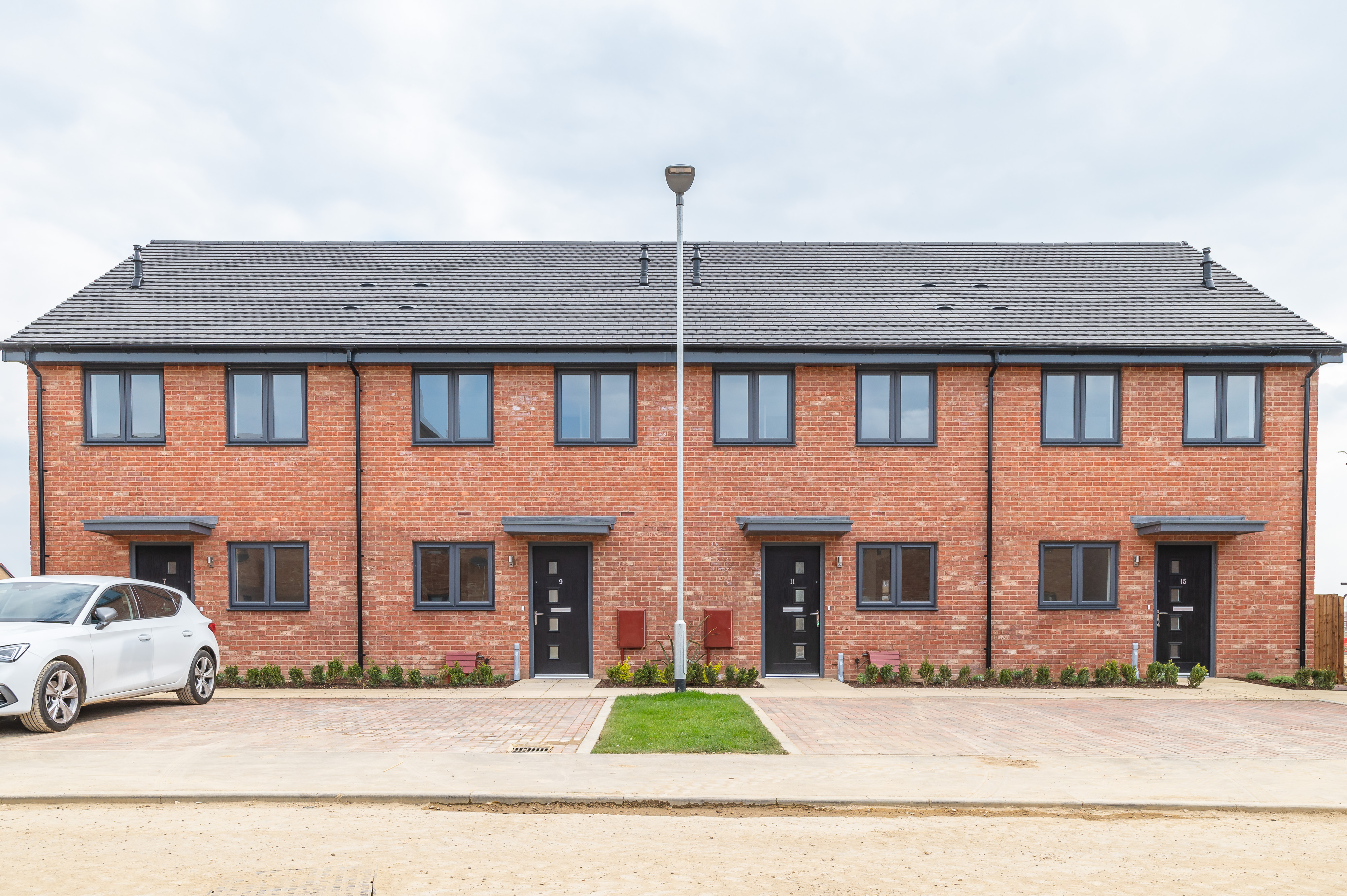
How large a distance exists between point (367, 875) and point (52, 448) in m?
13.1

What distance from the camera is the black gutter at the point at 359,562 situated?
14.8 metres

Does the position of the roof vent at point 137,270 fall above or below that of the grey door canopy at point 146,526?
above

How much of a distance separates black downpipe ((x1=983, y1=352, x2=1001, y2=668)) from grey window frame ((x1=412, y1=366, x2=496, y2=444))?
8.51 meters

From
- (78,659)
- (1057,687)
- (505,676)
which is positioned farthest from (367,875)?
(1057,687)

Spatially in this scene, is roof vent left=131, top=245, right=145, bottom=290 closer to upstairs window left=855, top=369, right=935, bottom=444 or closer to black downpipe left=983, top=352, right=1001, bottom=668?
upstairs window left=855, top=369, right=935, bottom=444

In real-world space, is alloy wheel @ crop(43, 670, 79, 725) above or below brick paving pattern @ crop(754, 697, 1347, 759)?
above

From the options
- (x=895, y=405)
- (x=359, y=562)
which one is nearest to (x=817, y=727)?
(x=895, y=405)

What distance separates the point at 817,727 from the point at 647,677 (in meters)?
4.17

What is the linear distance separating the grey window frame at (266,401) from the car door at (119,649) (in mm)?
4487

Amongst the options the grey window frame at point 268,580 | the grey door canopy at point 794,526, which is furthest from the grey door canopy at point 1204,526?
the grey window frame at point 268,580

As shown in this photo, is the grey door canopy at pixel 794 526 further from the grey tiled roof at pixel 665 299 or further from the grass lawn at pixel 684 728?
the grass lawn at pixel 684 728

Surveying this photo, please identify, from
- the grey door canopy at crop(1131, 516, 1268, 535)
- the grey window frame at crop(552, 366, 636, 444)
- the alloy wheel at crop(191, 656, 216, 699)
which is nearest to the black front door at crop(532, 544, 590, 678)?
the grey window frame at crop(552, 366, 636, 444)

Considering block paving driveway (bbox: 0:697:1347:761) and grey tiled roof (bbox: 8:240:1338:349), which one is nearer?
block paving driveway (bbox: 0:697:1347:761)

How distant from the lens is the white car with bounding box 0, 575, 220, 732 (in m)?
9.17
